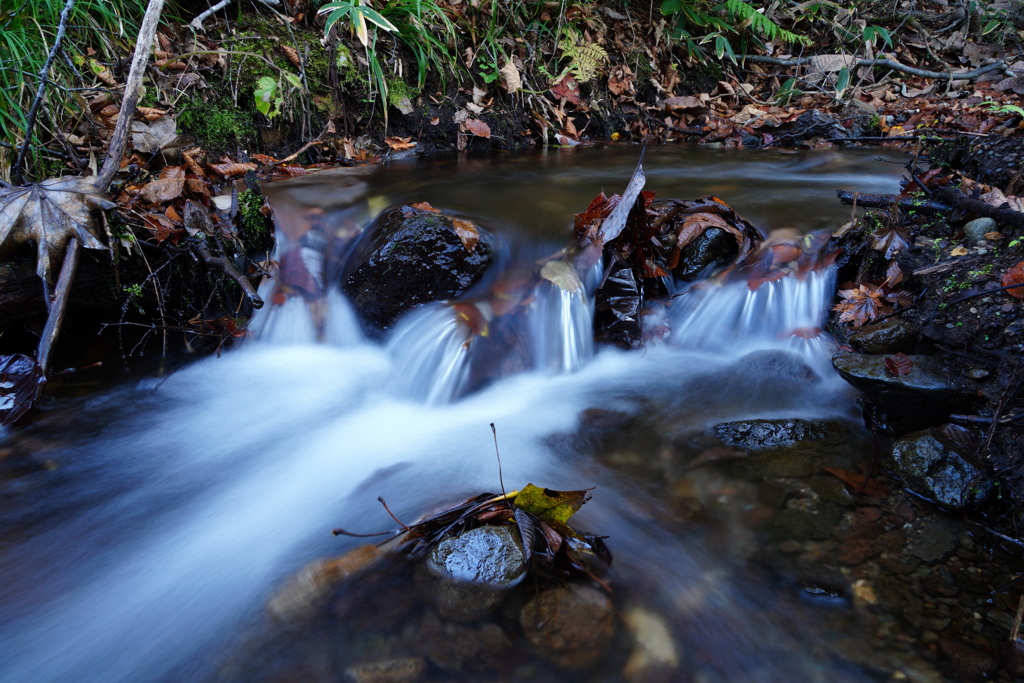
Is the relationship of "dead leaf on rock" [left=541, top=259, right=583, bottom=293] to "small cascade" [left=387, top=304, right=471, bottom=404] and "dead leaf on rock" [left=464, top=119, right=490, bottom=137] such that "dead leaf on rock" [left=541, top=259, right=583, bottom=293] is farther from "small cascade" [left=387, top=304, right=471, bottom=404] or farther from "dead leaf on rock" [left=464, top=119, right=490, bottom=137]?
"dead leaf on rock" [left=464, top=119, right=490, bottom=137]

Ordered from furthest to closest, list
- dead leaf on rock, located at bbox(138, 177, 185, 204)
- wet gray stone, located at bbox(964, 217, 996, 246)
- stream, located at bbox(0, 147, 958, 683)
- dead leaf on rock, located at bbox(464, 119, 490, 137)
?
dead leaf on rock, located at bbox(464, 119, 490, 137)
dead leaf on rock, located at bbox(138, 177, 185, 204)
wet gray stone, located at bbox(964, 217, 996, 246)
stream, located at bbox(0, 147, 958, 683)

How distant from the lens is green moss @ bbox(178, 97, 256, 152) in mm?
4555

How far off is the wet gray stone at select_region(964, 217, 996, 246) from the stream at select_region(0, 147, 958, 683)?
659mm

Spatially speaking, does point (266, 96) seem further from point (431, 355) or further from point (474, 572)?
point (474, 572)

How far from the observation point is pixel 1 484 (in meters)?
2.37

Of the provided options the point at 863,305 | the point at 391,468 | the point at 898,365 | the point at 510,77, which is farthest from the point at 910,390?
the point at 510,77

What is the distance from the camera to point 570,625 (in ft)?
5.76

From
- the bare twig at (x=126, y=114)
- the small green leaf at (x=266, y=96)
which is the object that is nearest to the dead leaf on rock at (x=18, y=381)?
the bare twig at (x=126, y=114)

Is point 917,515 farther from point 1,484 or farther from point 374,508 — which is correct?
point 1,484

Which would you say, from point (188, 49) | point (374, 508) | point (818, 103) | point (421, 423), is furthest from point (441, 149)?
point (818, 103)

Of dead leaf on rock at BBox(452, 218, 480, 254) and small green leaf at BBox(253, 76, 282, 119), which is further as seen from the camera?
small green leaf at BBox(253, 76, 282, 119)

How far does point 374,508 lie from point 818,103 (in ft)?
26.0

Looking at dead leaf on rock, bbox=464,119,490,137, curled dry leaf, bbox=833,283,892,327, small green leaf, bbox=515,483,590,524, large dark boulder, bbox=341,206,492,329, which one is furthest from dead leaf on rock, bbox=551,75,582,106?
small green leaf, bbox=515,483,590,524

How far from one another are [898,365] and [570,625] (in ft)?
5.90
